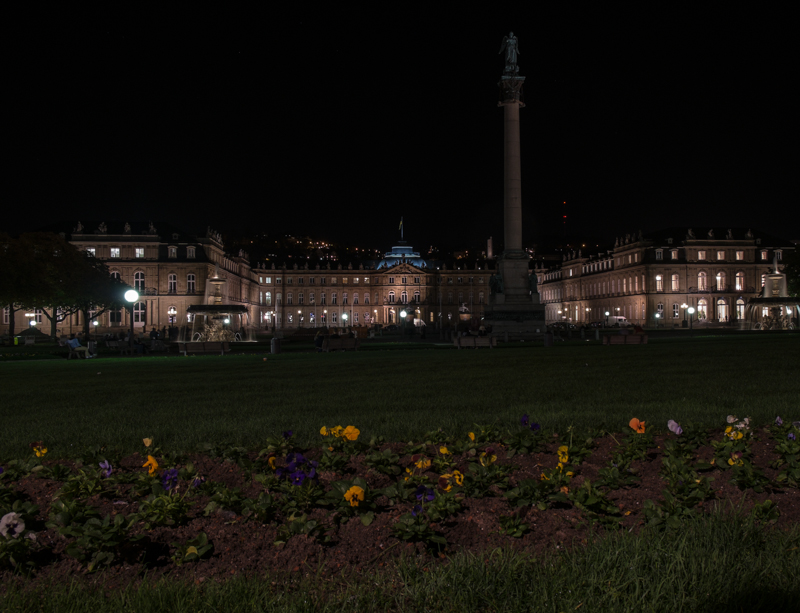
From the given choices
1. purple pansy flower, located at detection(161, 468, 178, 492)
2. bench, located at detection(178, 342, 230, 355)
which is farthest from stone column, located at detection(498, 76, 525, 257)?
purple pansy flower, located at detection(161, 468, 178, 492)

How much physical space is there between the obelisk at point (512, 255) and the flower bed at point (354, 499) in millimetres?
38844

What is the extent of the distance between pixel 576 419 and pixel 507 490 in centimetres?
356

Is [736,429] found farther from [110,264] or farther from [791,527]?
[110,264]

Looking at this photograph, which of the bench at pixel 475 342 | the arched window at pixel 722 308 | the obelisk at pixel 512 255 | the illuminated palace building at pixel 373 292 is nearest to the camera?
the bench at pixel 475 342

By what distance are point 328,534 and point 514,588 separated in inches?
53.5

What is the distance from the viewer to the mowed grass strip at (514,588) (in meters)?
3.43

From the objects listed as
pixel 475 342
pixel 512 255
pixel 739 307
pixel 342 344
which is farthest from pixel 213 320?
pixel 739 307

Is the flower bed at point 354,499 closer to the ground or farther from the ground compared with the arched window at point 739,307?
closer to the ground


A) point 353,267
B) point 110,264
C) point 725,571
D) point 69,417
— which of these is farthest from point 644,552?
point 353,267

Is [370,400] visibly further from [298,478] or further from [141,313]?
[141,313]

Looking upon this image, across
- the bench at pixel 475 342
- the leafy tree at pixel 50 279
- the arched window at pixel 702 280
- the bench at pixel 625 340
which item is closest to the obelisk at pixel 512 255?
the bench at pixel 475 342

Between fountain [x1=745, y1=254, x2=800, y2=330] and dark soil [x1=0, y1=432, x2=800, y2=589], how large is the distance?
5664 cm

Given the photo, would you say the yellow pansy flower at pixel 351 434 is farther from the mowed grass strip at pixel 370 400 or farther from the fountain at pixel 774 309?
the fountain at pixel 774 309

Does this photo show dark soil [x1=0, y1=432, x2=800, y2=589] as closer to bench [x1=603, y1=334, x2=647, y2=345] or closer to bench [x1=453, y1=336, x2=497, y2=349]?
bench [x1=603, y1=334, x2=647, y2=345]
